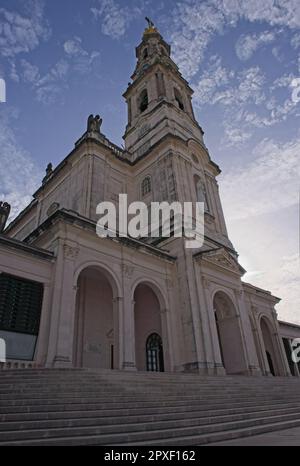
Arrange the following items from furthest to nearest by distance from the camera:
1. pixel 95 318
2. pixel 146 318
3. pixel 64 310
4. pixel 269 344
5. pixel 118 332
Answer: pixel 269 344 < pixel 146 318 < pixel 95 318 < pixel 118 332 < pixel 64 310

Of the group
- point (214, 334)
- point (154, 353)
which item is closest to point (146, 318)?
point (154, 353)

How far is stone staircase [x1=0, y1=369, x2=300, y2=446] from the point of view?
15.7 feet

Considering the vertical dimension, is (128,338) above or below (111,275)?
below

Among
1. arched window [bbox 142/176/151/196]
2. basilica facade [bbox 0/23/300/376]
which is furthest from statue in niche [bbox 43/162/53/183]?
arched window [bbox 142/176/151/196]

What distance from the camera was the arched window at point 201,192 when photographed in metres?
22.5

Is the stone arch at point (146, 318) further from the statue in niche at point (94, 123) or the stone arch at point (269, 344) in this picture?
the statue in niche at point (94, 123)

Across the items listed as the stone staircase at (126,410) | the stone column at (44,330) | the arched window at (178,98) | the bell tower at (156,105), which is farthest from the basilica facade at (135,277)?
the stone staircase at (126,410)

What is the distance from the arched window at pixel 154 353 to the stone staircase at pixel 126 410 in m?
7.79

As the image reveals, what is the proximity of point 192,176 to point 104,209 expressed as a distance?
7.32 metres

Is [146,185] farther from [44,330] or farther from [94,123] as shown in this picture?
[44,330]

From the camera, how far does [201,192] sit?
2302 centimetres

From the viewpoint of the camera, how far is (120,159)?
23.4 meters

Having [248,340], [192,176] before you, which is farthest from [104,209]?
[248,340]

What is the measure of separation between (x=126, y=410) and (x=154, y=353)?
11960 mm
